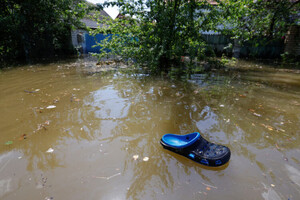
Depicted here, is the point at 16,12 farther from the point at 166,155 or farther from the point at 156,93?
the point at 166,155

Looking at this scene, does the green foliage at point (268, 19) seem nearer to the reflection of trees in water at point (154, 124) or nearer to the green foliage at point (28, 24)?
the reflection of trees in water at point (154, 124)

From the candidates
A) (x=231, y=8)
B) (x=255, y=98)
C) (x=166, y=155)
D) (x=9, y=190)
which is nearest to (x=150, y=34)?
(x=231, y=8)

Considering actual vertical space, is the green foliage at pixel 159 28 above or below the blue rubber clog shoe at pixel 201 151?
above

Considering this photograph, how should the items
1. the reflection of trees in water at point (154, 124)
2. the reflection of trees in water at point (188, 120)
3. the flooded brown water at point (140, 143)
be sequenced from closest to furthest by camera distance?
the flooded brown water at point (140, 143) → the reflection of trees in water at point (154, 124) → the reflection of trees in water at point (188, 120)

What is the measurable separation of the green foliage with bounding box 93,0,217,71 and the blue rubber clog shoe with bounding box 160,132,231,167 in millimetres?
4846

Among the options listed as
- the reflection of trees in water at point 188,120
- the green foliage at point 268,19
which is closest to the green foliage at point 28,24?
the reflection of trees in water at point 188,120

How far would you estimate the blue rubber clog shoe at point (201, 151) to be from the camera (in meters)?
1.86

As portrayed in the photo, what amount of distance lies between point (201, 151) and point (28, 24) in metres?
13.9

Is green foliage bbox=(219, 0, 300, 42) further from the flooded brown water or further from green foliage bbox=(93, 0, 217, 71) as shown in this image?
the flooded brown water

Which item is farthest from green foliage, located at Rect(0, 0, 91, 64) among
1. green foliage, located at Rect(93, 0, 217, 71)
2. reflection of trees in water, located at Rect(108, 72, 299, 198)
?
reflection of trees in water, located at Rect(108, 72, 299, 198)

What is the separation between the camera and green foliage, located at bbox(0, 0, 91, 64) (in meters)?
10.4

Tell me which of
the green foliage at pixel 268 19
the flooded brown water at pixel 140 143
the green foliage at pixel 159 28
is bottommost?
the flooded brown water at pixel 140 143

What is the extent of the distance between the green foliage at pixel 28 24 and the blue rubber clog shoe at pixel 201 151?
10.3 meters

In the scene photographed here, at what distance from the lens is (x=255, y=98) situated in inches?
157
